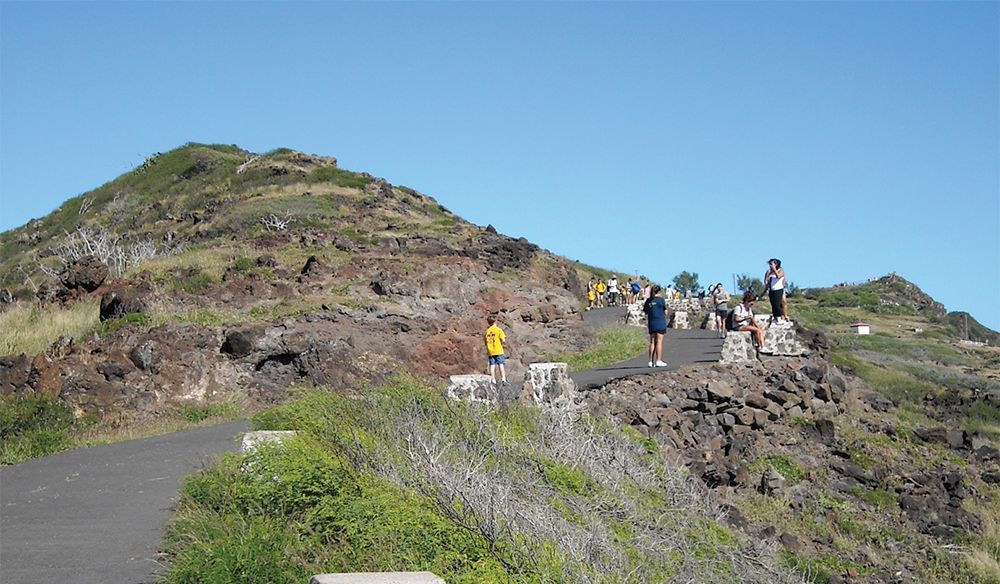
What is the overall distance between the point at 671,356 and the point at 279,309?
355 inches

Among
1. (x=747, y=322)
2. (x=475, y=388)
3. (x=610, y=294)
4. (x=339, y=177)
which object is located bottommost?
(x=475, y=388)

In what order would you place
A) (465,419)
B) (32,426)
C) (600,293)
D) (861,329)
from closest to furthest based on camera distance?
(465,419) < (32,426) < (600,293) < (861,329)

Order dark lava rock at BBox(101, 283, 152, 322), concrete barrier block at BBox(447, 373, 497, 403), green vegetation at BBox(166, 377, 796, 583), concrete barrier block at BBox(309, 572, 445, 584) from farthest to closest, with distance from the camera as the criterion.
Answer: dark lava rock at BBox(101, 283, 152, 322)
concrete barrier block at BBox(447, 373, 497, 403)
green vegetation at BBox(166, 377, 796, 583)
concrete barrier block at BBox(309, 572, 445, 584)

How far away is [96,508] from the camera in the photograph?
34.1 ft

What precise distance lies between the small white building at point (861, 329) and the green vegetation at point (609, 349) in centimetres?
2071

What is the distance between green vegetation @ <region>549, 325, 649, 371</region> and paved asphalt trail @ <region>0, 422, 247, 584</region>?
12.7 metres

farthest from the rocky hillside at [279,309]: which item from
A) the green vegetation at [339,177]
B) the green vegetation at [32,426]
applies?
the green vegetation at [339,177]

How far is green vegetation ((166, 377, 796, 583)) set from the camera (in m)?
7.04

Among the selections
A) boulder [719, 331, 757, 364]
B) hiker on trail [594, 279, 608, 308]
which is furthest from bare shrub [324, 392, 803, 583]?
hiker on trail [594, 279, 608, 308]

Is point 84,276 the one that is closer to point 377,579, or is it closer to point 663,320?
point 663,320

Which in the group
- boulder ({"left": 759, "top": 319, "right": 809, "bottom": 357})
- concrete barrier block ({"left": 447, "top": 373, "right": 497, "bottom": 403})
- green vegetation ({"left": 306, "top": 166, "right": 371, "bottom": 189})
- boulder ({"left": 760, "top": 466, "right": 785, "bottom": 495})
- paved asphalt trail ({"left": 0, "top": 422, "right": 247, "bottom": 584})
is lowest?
boulder ({"left": 760, "top": 466, "right": 785, "bottom": 495})

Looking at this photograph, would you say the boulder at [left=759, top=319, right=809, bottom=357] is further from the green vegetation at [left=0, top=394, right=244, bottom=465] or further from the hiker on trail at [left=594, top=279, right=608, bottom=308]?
the hiker on trail at [left=594, top=279, right=608, bottom=308]

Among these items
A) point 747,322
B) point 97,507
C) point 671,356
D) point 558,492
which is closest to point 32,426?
point 97,507

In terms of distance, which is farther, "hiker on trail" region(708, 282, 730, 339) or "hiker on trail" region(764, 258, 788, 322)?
"hiker on trail" region(708, 282, 730, 339)
